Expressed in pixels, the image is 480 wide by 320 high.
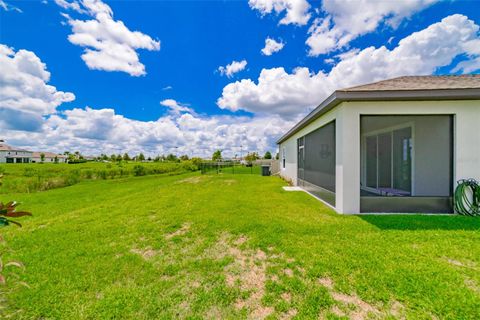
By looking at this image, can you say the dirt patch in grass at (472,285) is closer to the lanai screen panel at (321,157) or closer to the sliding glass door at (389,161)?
the lanai screen panel at (321,157)

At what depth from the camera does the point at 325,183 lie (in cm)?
624

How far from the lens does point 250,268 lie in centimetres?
263

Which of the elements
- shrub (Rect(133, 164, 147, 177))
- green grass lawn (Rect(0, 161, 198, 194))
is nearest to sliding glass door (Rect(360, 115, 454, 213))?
green grass lawn (Rect(0, 161, 198, 194))

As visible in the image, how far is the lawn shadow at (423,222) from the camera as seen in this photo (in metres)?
3.89

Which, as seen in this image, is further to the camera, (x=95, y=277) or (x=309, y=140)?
(x=309, y=140)

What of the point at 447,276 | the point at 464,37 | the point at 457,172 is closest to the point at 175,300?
the point at 447,276

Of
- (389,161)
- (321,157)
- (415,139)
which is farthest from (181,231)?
(389,161)

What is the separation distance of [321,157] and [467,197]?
11.6 ft

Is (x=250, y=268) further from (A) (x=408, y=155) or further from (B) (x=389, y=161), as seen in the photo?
(B) (x=389, y=161)

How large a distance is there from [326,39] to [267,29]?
300 cm

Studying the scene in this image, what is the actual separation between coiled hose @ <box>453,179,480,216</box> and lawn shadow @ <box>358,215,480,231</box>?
354 millimetres

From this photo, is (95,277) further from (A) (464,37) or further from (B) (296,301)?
(A) (464,37)

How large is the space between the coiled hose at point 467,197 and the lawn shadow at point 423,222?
35 centimetres

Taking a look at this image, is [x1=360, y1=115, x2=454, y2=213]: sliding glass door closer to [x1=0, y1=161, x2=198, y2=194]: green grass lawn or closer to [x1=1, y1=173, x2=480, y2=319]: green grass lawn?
[x1=1, y1=173, x2=480, y2=319]: green grass lawn
